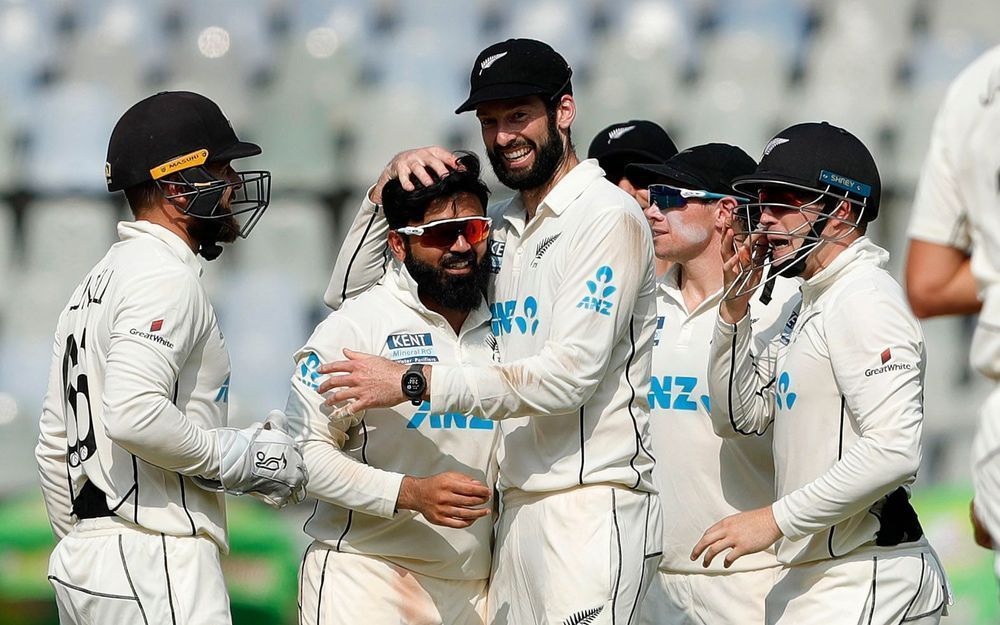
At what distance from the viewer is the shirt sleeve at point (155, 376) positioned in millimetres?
2971

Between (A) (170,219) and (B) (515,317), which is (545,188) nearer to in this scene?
(B) (515,317)

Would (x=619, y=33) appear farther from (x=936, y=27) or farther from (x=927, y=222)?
(x=927, y=222)

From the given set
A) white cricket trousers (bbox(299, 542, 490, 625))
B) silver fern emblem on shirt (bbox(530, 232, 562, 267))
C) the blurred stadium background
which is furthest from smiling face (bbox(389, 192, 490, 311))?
the blurred stadium background

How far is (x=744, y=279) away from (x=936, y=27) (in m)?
4.79

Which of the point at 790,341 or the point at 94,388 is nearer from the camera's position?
the point at 94,388

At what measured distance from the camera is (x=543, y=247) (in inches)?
139

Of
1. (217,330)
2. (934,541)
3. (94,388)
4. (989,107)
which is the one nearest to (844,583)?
(989,107)

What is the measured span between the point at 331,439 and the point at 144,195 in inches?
31.8

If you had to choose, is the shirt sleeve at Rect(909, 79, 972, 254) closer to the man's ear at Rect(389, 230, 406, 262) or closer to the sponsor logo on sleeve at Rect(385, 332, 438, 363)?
the sponsor logo on sleeve at Rect(385, 332, 438, 363)

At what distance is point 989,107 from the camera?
7.66ft

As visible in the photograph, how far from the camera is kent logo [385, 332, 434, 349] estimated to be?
11.9ft

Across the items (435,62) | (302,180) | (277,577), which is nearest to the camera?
(277,577)

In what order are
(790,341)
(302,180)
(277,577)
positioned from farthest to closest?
(302,180), (277,577), (790,341)

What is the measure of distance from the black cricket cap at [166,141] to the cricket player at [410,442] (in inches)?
21.9
